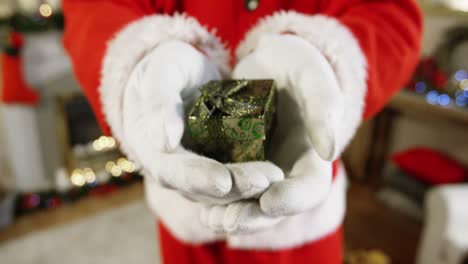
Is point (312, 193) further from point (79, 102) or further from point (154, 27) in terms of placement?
point (79, 102)

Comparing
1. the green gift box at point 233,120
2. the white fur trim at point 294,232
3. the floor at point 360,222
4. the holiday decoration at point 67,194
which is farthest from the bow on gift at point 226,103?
the holiday decoration at point 67,194

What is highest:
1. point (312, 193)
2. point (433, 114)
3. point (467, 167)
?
point (312, 193)

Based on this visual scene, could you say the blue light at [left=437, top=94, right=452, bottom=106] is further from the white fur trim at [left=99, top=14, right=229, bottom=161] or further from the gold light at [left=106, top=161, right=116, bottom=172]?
the gold light at [left=106, top=161, right=116, bottom=172]

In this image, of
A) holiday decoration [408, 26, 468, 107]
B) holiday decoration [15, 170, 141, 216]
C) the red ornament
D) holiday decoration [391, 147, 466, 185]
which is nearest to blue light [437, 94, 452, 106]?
holiday decoration [408, 26, 468, 107]

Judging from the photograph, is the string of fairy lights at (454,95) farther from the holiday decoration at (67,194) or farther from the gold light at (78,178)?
the gold light at (78,178)

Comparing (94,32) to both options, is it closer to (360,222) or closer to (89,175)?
(360,222)

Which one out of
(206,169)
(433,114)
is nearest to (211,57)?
(206,169)
